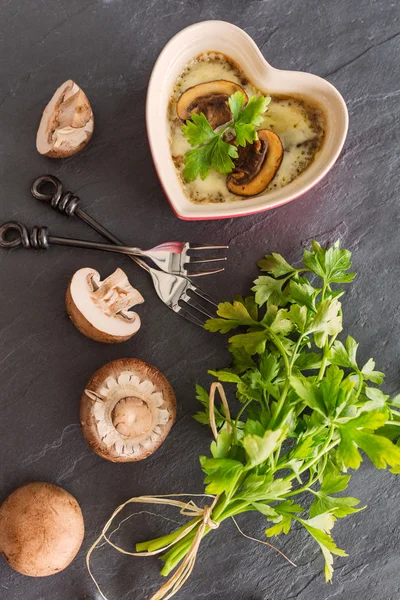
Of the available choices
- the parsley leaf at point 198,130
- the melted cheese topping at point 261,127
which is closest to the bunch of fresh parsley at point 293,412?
the melted cheese topping at point 261,127

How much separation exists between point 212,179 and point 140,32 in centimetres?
55

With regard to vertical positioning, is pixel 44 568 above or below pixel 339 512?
above

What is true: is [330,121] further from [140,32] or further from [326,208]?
[140,32]

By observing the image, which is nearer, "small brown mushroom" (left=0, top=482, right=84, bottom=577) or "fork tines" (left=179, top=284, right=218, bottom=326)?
"small brown mushroom" (left=0, top=482, right=84, bottom=577)

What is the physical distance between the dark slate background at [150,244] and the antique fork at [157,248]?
5cm

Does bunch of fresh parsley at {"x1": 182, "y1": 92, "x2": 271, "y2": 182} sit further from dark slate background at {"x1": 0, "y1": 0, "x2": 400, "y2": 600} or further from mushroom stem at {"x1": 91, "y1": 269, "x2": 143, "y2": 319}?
mushroom stem at {"x1": 91, "y1": 269, "x2": 143, "y2": 319}

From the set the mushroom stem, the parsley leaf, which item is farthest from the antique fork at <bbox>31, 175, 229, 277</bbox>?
the parsley leaf

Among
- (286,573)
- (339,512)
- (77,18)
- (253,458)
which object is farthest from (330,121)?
(286,573)

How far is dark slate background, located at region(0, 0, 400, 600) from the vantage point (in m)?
1.99

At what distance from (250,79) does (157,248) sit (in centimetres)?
58

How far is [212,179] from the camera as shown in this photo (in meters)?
1.91

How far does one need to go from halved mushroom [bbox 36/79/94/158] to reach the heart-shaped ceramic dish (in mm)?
235

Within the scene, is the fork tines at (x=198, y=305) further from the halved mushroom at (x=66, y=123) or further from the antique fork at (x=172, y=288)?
the halved mushroom at (x=66, y=123)

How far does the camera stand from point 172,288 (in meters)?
1.99
